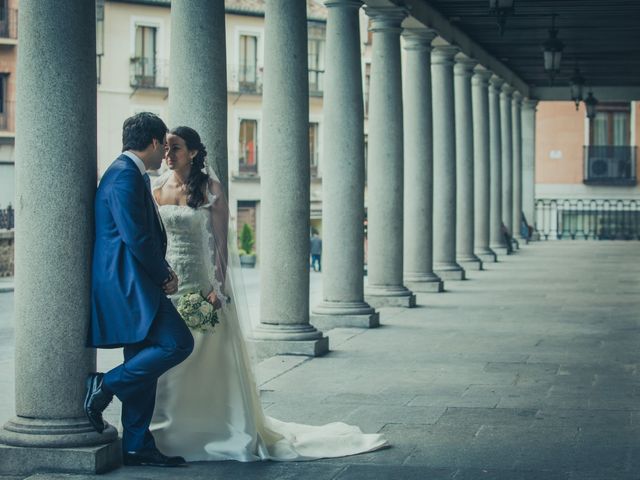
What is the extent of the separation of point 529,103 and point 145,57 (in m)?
16.4

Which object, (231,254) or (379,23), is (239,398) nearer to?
(231,254)

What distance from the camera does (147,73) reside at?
167 ft

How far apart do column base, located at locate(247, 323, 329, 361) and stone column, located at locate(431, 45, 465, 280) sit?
37.2ft

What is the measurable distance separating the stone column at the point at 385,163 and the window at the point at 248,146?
3479 centimetres

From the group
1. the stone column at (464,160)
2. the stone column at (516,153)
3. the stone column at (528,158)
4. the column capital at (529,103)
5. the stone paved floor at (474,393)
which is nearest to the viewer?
the stone paved floor at (474,393)

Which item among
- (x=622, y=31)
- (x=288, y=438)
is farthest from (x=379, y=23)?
(x=288, y=438)

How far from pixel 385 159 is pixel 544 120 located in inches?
1567

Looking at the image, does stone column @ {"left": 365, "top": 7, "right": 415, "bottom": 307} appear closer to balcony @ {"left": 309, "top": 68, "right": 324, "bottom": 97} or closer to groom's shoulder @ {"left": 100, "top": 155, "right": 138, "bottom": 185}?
groom's shoulder @ {"left": 100, "top": 155, "right": 138, "bottom": 185}

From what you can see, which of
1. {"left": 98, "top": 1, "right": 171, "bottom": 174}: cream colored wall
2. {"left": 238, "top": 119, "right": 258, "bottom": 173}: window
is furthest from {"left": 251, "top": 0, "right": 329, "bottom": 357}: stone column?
{"left": 238, "top": 119, "right": 258, "bottom": 173}: window

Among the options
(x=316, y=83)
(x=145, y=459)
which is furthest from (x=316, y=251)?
(x=145, y=459)

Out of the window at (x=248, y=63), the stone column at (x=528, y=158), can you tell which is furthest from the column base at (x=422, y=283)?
the window at (x=248, y=63)

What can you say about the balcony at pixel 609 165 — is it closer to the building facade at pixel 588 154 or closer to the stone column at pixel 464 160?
the building facade at pixel 588 154

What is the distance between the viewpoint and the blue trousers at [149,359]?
24.9 feet

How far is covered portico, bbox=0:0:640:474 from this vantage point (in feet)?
25.1
